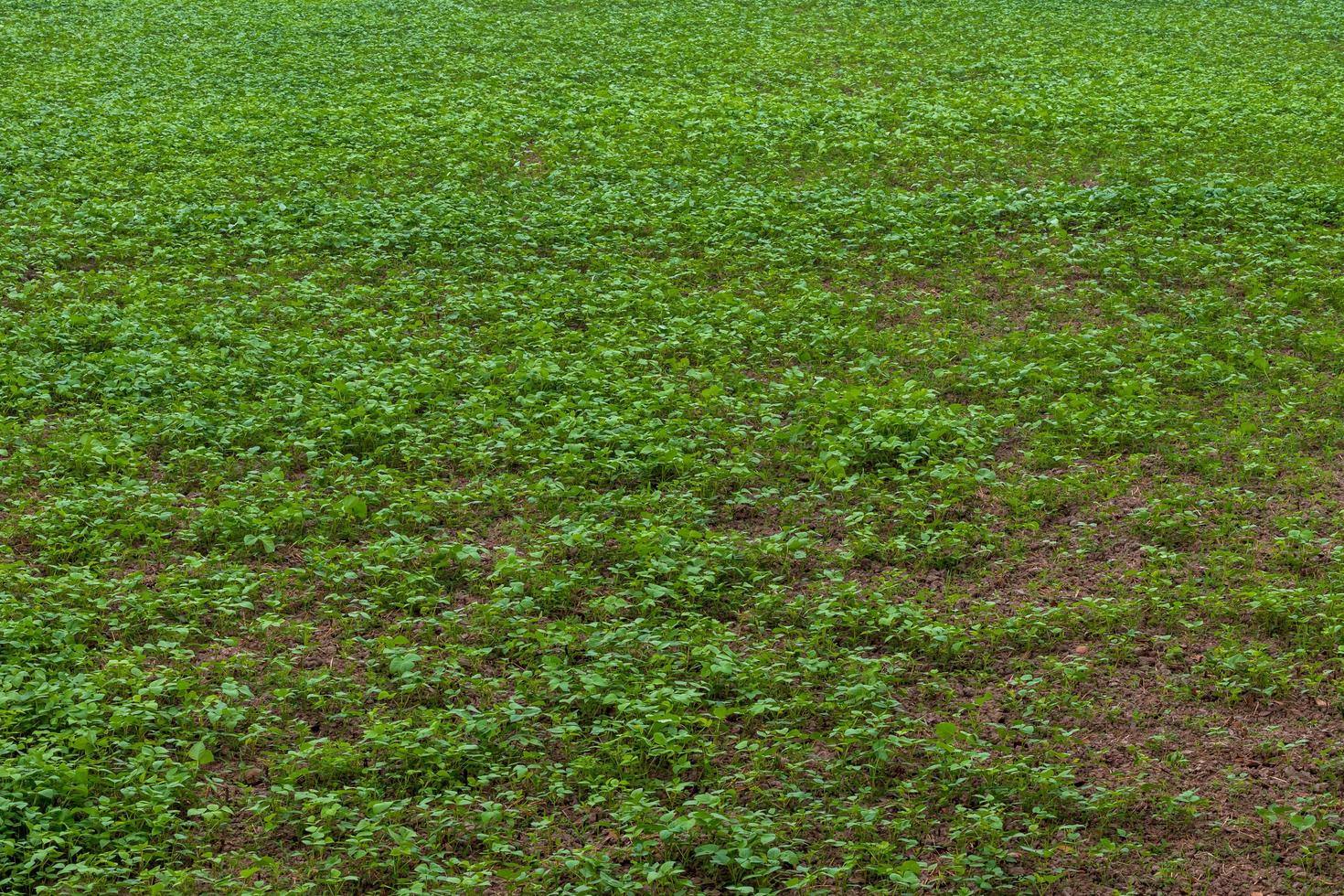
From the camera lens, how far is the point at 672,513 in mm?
6391

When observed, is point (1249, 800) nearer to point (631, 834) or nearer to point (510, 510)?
point (631, 834)

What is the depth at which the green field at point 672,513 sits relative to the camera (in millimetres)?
4426

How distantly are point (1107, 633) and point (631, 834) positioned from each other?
2402 mm

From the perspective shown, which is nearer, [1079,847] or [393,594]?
[1079,847]

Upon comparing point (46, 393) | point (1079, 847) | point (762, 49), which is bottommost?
point (1079, 847)

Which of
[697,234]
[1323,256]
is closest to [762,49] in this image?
[697,234]

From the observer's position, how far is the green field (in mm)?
4426

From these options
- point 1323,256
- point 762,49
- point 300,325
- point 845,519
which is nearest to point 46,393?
point 300,325

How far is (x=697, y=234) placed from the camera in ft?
34.6

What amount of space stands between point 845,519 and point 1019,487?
1.00m

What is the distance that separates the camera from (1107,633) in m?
5.52

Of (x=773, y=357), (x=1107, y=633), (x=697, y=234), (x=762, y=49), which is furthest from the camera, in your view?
(x=762, y=49)

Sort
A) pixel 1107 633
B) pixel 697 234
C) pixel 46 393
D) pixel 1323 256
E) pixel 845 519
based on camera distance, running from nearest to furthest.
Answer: pixel 1107 633 < pixel 845 519 < pixel 46 393 < pixel 1323 256 < pixel 697 234

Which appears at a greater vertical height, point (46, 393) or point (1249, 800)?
point (46, 393)
